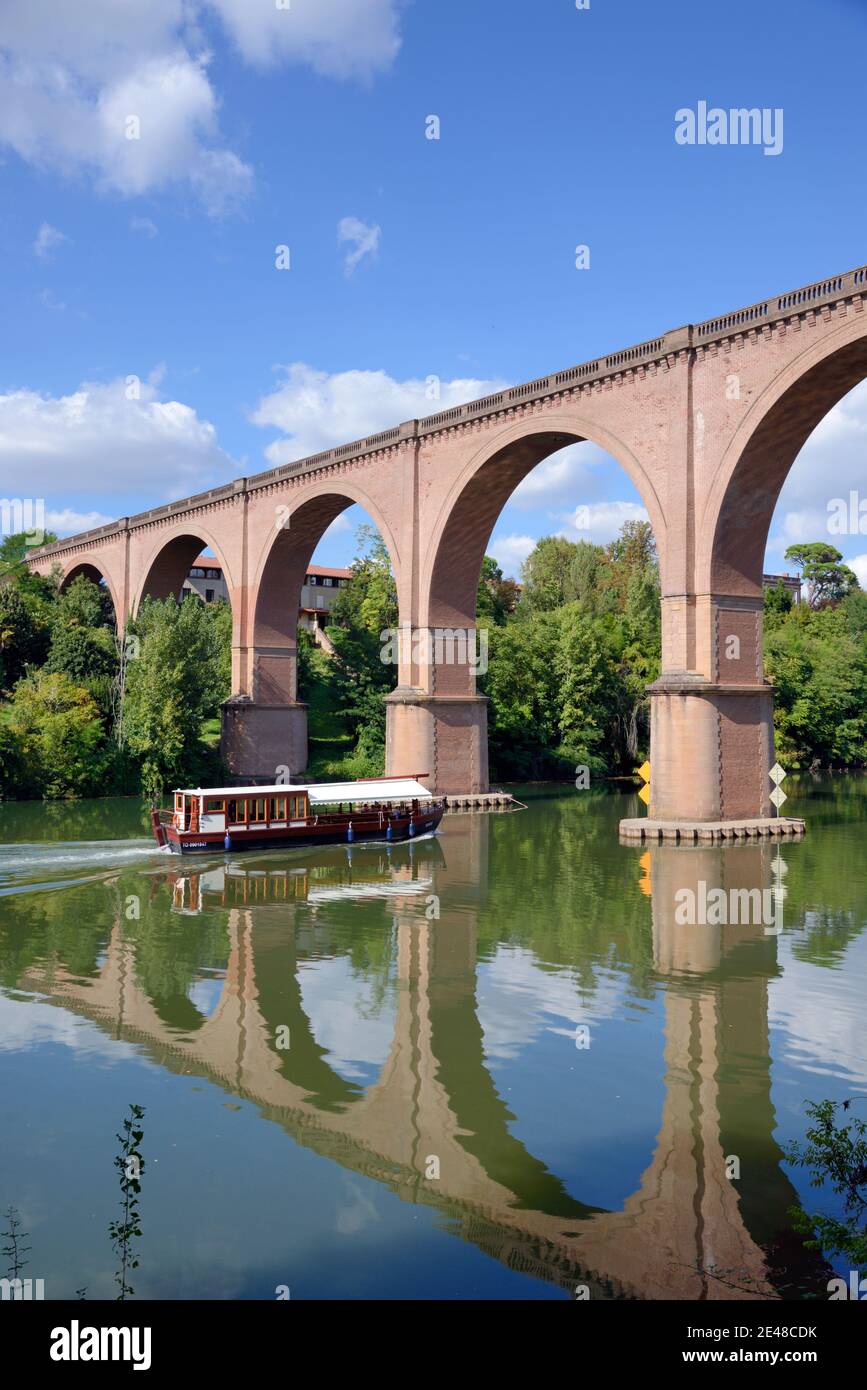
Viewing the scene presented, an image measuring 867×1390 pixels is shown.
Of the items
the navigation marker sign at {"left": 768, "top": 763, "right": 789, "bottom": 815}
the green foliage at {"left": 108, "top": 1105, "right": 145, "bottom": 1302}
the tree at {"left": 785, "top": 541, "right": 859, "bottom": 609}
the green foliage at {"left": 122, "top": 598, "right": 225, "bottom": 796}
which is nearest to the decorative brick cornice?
the green foliage at {"left": 122, "top": 598, "right": 225, "bottom": 796}

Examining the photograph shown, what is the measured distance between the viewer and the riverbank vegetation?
37938 millimetres

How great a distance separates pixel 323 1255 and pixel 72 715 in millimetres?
32975

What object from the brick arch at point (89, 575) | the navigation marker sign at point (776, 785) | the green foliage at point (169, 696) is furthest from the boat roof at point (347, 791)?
the brick arch at point (89, 575)

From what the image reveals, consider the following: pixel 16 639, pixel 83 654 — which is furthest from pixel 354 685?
pixel 16 639

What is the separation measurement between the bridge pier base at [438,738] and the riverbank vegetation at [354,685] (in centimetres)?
215

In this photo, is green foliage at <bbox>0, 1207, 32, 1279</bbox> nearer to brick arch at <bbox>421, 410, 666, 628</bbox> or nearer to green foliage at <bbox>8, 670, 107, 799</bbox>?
brick arch at <bbox>421, 410, 666, 628</bbox>

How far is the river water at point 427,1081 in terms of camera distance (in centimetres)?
667

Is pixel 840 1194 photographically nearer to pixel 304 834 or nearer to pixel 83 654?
pixel 304 834

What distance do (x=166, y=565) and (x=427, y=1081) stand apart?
137 ft
